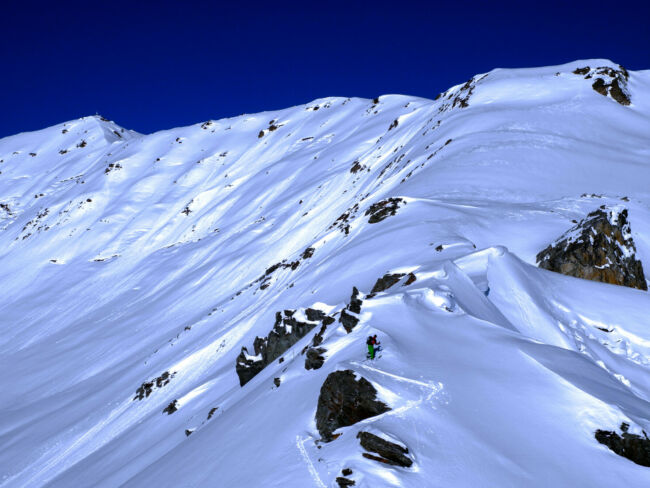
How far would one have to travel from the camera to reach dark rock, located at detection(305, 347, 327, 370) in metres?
10.3

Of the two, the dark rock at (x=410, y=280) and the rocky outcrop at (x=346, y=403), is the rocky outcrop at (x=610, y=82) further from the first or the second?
the rocky outcrop at (x=346, y=403)

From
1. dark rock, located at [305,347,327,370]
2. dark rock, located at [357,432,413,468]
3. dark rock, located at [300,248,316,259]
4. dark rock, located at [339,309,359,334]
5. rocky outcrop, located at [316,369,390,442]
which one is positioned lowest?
dark rock, located at [357,432,413,468]

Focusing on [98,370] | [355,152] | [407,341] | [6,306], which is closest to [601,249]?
[407,341]

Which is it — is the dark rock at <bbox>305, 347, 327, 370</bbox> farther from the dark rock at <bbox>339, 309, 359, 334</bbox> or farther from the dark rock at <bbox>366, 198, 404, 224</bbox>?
the dark rock at <bbox>366, 198, 404, 224</bbox>

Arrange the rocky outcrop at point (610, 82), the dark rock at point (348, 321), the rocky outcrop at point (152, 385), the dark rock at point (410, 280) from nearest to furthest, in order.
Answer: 1. the dark rock at point (348, 321)
2. the dark rock at point (410, 280)
3. the rocky outcrop at point (152, 385)
4. the rocky outcrop at point (610, 82)

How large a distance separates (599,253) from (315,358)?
1126cm

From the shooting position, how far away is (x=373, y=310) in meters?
11.2

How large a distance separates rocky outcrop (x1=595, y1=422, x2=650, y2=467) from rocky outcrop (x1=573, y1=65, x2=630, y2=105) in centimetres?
4310

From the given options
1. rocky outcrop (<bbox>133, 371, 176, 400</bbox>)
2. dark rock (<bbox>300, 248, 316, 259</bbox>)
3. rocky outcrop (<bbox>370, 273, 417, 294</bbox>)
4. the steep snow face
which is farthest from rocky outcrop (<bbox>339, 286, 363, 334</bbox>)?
dark rock (<bbox>300, 248, 316, 259</bbox>)

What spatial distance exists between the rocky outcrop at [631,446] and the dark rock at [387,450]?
3216 millimetres

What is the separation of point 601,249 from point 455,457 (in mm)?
12434

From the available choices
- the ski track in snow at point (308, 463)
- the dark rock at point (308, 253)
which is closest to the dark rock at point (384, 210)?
the dark rock at point (308, 253)

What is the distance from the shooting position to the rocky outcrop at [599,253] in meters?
16.2

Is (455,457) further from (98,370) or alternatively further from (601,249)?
(98,370)
